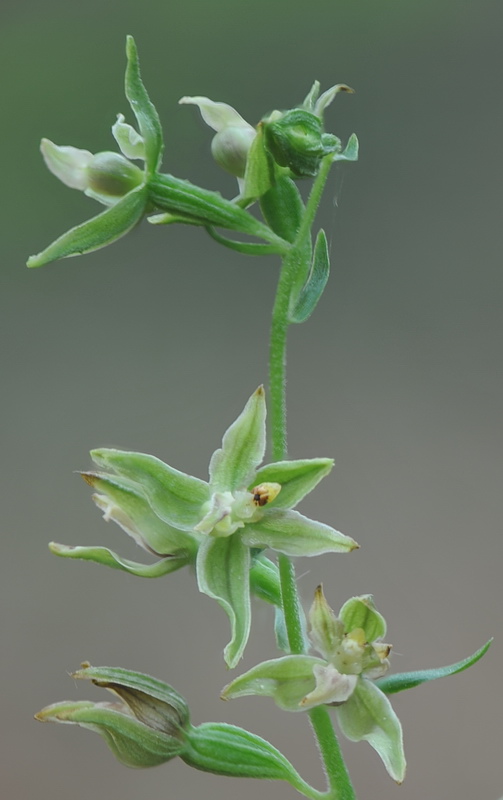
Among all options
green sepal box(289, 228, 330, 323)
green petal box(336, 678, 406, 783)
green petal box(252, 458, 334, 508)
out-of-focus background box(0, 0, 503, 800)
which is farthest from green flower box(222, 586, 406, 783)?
out-of-focus background box(0, 0, 503, 800)

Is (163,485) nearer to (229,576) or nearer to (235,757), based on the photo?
(229,576)

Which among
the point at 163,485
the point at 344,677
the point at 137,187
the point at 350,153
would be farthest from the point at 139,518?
the point at 350,153

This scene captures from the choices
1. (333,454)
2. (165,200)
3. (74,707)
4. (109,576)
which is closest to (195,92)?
(333,454)

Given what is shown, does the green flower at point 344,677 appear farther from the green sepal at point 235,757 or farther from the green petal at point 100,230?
the green petal at point 100,230

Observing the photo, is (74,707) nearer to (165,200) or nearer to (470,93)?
(165,200)

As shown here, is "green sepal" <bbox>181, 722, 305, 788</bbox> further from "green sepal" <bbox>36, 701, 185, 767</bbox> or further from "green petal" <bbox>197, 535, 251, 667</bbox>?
"green petal" <bbox>197, 535, 251, 667</bbox>

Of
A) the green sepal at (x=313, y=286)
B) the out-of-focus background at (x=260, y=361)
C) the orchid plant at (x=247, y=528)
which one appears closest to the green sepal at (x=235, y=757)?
the orchid plant at (x=247, y=528)
